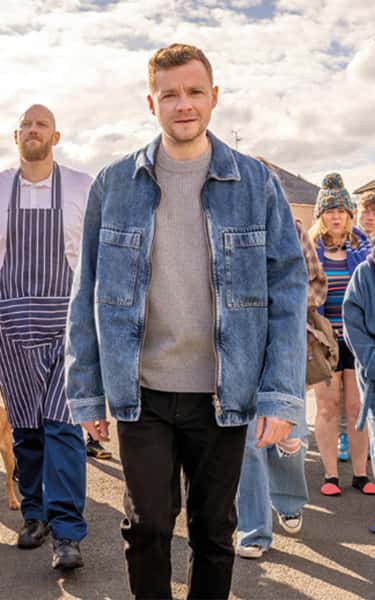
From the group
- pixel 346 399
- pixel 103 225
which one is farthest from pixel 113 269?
pixel 346 399

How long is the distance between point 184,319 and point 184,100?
2.51 feet

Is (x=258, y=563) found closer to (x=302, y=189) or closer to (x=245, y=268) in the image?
(x=245, y=268)

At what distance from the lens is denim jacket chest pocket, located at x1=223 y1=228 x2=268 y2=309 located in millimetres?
2719

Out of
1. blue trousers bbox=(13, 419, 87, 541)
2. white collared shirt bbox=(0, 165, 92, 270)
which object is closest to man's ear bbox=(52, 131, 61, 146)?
white collared shirt bbox=(0, 165, 92, 270)

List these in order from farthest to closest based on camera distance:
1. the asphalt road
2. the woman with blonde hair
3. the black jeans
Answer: the woman with blonde hair → the asphalt road → the black jeans

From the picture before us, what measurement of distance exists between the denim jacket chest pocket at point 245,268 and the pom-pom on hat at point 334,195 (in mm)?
3472

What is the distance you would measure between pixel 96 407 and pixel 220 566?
0.75 metres

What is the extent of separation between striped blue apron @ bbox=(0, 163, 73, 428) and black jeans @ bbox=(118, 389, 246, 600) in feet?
5.49

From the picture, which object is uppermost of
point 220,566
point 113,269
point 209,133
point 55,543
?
point 209,133

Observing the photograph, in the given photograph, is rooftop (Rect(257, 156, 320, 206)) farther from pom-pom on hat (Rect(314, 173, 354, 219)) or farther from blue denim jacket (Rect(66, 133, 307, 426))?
blue denim jacket (Rect(66, 133, 307, 426))

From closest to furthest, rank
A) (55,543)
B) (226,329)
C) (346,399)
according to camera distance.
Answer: (226,329)
(55,543)
(346,399)

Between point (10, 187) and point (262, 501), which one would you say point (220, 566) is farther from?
point (10, 187)

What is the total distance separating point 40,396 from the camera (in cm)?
449

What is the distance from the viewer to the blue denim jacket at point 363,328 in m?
4.52
